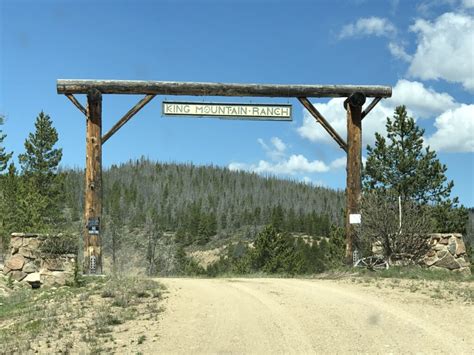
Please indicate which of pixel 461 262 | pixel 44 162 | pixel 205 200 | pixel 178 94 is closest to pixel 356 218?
pixel 461 262

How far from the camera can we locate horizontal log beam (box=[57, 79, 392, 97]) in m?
16.2

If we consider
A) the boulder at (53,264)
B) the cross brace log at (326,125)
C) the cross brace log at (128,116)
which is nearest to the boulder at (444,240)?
the cross brace log at (326,125)

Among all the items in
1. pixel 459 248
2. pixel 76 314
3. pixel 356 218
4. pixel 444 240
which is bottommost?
pixel 76 314

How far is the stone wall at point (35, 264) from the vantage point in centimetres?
1412

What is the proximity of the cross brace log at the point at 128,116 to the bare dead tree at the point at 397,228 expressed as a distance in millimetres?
7566

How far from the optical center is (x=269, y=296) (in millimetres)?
10945

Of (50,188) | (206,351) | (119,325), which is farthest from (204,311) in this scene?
(50,188)

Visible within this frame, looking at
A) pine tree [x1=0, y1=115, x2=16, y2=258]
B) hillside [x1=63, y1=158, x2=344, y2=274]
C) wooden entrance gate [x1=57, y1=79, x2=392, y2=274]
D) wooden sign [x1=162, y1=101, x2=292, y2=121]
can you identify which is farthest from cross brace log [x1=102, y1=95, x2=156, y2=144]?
hillside [x1=63, y1=158, x2=344, y2=274]

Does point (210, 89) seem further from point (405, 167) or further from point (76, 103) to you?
point (405, 167)

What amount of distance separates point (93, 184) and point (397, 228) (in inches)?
357

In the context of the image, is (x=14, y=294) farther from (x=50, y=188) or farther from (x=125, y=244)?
(x=125, y=244)

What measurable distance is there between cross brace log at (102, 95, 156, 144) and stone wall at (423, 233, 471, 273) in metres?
9.61

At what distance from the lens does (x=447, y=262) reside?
15.9 metres

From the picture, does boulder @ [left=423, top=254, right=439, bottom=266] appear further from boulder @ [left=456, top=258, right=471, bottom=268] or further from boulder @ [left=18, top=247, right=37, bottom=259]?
boulder @ [left=18, top=247, right=37, bottom=259]
